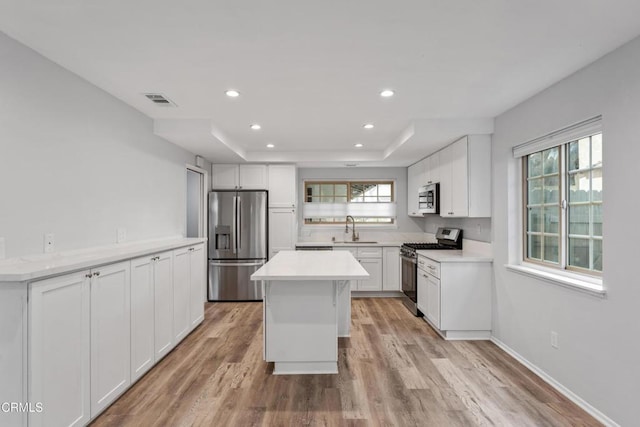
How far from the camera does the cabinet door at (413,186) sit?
5.31m

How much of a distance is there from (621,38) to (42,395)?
12.2 feet

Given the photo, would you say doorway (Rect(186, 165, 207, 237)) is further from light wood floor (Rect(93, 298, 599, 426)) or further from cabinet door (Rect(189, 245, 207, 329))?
light wood floor (Rect(93, 298, 599, 426))

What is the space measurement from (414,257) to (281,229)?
215cm

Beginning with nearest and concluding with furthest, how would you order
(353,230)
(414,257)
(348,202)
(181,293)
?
(181,293)
(414,257)
(353,230)
(348,202)

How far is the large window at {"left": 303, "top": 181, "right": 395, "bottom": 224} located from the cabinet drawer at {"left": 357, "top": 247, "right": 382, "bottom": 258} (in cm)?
82

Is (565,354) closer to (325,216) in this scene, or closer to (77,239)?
(77,239)

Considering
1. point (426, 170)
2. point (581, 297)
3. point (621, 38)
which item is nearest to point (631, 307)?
point (581, 297)

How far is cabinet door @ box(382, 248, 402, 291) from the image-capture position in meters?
5.36

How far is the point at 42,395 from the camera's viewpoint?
166 centimetres

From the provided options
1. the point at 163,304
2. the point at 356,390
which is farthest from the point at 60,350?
the point at 356,390

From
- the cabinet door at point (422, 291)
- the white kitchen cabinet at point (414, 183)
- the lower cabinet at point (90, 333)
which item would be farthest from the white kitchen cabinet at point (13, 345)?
the white kitchen cabinet at point (414, 183)

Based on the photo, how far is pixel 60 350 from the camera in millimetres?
1776

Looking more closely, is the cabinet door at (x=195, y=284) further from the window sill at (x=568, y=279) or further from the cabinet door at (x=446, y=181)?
the window sill at (x=568, y=279)

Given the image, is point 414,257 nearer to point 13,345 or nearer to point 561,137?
point 561,137
